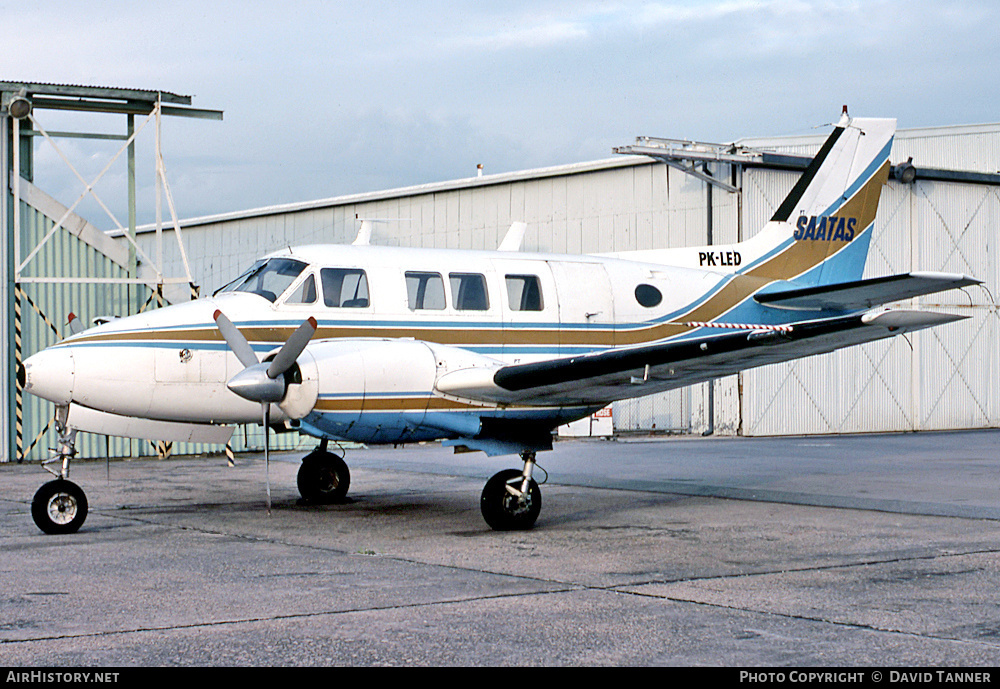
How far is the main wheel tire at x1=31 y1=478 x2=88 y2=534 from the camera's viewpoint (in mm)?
10602

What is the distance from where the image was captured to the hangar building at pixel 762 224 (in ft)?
89.1

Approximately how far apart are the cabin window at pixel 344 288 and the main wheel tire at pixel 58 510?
3326mm

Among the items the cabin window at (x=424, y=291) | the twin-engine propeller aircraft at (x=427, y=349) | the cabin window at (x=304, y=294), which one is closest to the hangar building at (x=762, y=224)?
the twin-engine propeller aircraft at (x=427, y=349)

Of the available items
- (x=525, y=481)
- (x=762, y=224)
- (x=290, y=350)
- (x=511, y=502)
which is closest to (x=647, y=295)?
(x=525, y=481)

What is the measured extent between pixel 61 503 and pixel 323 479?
366 cm

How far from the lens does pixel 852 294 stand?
42.8 ft

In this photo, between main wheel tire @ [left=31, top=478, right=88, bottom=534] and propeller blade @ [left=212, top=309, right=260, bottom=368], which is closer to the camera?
main wheel tire @ [left=31, top=478, right=88, bottom=534]

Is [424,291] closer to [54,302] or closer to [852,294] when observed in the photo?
[852,294]

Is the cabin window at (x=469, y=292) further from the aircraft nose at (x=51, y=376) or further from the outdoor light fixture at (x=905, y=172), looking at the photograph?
the outdoor light fixture at (x=905, y=172)

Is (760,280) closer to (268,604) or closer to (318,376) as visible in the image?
(318,376)

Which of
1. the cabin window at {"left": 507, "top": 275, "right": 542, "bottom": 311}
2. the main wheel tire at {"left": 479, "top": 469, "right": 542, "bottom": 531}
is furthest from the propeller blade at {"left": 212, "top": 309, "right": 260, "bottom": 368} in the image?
the cabin window at {"left": 507, "top": 275, "right": 542, "bottom": 311}

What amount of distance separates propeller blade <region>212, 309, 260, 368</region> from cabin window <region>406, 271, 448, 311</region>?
6.51 feet

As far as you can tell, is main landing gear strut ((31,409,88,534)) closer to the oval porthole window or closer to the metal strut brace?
the metal strut brace

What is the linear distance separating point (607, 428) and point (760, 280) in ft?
38.1
